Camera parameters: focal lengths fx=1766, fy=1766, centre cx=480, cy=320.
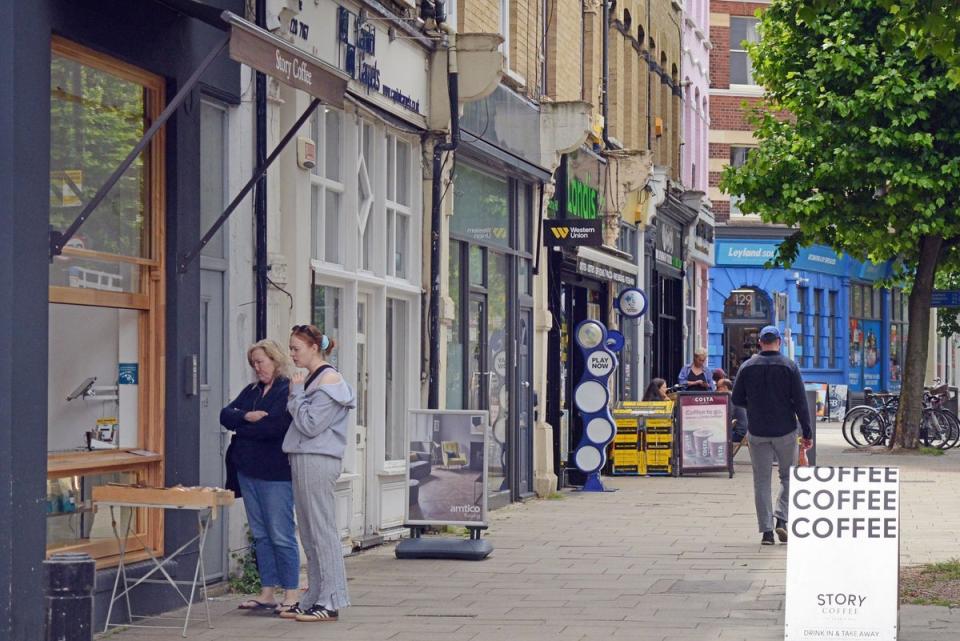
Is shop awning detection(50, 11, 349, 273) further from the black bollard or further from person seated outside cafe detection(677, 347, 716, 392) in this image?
person seated outside cafe detection(677, 347, 716, 392)

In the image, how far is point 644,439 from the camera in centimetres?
2392

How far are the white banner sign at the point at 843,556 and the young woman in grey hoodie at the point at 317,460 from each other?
2.74m

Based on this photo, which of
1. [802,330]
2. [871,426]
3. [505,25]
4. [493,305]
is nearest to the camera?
[493,305]

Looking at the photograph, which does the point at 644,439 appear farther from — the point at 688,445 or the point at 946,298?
the point at 946,298

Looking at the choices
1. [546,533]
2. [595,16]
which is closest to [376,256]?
[546,533]

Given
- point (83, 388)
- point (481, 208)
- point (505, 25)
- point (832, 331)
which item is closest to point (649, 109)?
point (505, 25)

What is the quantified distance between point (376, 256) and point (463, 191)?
2.85 meters

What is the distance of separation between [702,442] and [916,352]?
6275 mm

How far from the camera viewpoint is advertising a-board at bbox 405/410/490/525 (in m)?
13.6

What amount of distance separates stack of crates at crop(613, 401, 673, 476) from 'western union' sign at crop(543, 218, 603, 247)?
389cm

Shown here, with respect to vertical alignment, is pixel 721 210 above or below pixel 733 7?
below

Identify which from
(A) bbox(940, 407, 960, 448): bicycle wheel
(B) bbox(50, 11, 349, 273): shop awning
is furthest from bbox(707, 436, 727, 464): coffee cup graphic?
(B) bbox(50, 11, 349, 273): shop awning

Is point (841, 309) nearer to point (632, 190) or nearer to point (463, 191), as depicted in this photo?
point (632, 190)

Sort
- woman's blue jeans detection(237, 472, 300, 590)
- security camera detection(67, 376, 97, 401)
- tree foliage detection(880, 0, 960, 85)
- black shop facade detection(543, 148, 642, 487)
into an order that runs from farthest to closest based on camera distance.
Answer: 1. black shop facade detection(543, 148, 642, 487)
2. tree foliage detection(880, 0, 960, 85)
3. woman's blue jeans detection(237, 472, 300, 590)
4. security camera detection(67, 376, 97, 401)
